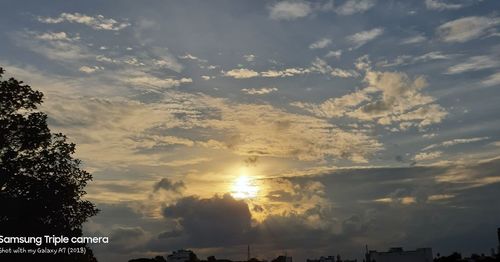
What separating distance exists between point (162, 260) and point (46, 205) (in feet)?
180

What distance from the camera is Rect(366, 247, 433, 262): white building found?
350ft

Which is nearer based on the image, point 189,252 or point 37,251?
point 37,251

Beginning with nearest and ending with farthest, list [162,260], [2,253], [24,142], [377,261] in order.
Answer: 1. [2,253]
2. [24,142]
3. [162,260]
4. [377,261]

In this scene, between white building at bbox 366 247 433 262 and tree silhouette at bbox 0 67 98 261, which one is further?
white building at bbox 366 247 433 262

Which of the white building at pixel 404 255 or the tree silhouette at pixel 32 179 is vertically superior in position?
the tree silhouette at pixel 32 179

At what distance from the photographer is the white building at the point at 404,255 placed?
106688 millimetres

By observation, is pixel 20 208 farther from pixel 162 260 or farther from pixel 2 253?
pixel 162 260

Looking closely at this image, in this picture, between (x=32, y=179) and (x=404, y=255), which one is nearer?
(x=32, y=179)

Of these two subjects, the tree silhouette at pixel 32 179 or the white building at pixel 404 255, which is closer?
the tree silhouette at pixel 32 179

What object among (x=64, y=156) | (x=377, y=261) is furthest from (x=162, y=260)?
(x=64, y=156)

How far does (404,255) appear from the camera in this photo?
109 metres

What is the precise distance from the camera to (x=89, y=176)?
42.4 meters

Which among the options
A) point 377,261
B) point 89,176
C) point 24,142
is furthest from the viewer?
point 377,261

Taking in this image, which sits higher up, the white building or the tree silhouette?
the tree silhouette
